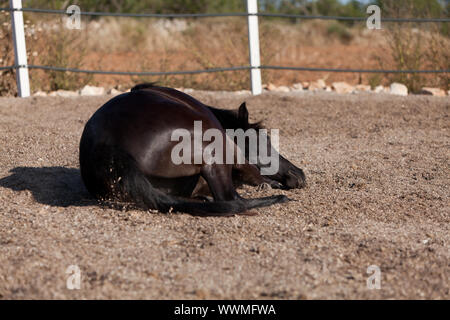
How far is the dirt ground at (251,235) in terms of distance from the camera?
2633 mm

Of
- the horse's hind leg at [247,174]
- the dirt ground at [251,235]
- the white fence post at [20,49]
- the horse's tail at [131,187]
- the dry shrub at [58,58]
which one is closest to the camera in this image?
the dirt ground at [251,235]

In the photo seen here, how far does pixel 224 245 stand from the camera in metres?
3.13

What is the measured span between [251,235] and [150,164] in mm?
744

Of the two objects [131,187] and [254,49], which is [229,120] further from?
[254,49]

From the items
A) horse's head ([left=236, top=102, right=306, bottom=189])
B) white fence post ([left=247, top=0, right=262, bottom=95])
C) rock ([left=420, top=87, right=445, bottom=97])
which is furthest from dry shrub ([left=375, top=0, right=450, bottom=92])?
horse's head ([left=236, top=102, right=306, bottom=189])

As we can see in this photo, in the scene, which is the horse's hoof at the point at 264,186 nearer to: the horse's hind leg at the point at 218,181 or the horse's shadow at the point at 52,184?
the horse's hind leg at the point at 218,181

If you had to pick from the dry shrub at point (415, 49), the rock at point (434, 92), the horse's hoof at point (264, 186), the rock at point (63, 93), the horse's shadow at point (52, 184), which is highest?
the dry shrub at point (415, 49)

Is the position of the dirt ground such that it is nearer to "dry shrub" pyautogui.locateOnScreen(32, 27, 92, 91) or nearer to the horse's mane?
the horse's mane

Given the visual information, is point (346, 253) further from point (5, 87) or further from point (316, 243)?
point (5, 87)

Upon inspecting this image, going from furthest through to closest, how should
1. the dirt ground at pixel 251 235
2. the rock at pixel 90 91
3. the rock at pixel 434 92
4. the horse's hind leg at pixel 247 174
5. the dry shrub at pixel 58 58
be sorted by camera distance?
the dry shrub at pixel 58 58
the rock at pixel 434 92
the rock at pixel 90 91
the horse's hind leg at pixel 247 174
the dirt ground at pixel 251 235

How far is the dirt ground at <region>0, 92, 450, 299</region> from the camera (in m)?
2.63

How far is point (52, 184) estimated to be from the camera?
4379mm

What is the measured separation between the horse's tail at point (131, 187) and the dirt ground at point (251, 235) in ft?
0.26

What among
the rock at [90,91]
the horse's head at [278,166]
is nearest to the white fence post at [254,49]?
the rock at [90,91]
